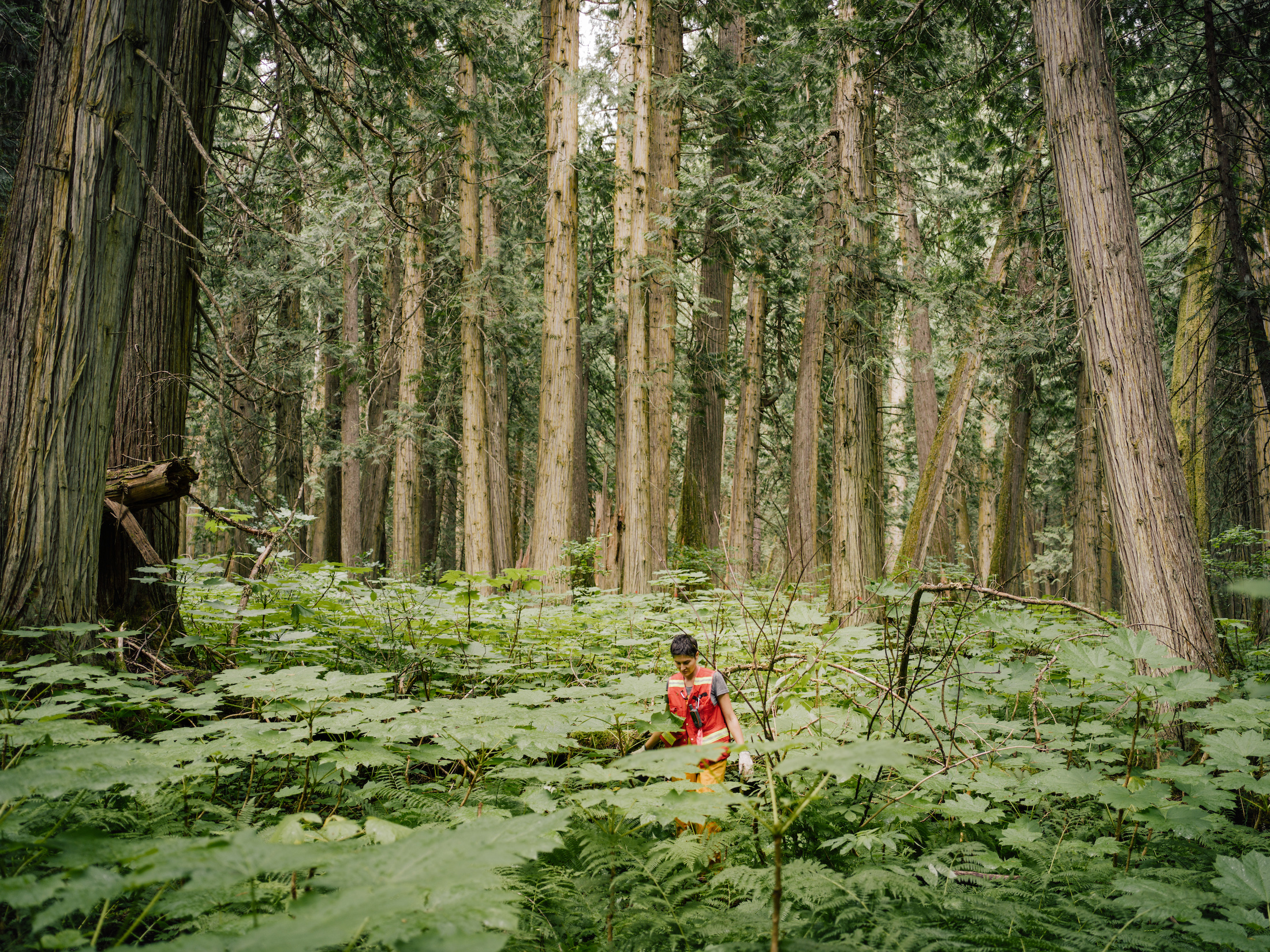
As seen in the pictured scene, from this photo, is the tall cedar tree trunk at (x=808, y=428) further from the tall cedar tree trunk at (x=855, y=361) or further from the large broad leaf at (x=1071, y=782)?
the large broad leaf at (x=1071, y=782)

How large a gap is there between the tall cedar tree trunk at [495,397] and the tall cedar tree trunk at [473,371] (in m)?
0.22

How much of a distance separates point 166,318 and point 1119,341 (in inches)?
268

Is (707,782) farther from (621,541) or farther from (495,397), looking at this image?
(495,397)

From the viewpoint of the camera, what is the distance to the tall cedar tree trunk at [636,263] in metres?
9.91

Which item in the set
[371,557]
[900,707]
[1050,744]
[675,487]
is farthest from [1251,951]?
[675,487]

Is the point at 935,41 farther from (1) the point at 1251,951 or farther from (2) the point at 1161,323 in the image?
(1) the point at 1251,951

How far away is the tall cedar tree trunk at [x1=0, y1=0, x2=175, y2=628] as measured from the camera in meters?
3.40

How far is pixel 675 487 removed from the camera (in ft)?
89.9

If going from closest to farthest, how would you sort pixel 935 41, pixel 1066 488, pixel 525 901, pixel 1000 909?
pixel 1000 909, pixel 525 901, pixel 935 41, pixel 1066 488

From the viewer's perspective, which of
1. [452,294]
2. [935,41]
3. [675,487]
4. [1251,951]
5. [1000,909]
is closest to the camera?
[1251,951]

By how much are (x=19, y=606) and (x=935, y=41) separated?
10.5m

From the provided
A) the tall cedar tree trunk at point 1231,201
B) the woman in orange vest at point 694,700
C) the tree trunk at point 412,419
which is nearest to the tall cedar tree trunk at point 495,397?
the tree trunk at point 412,419

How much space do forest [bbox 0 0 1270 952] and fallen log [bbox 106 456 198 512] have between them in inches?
1.6

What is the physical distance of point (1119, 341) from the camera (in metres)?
4.95
